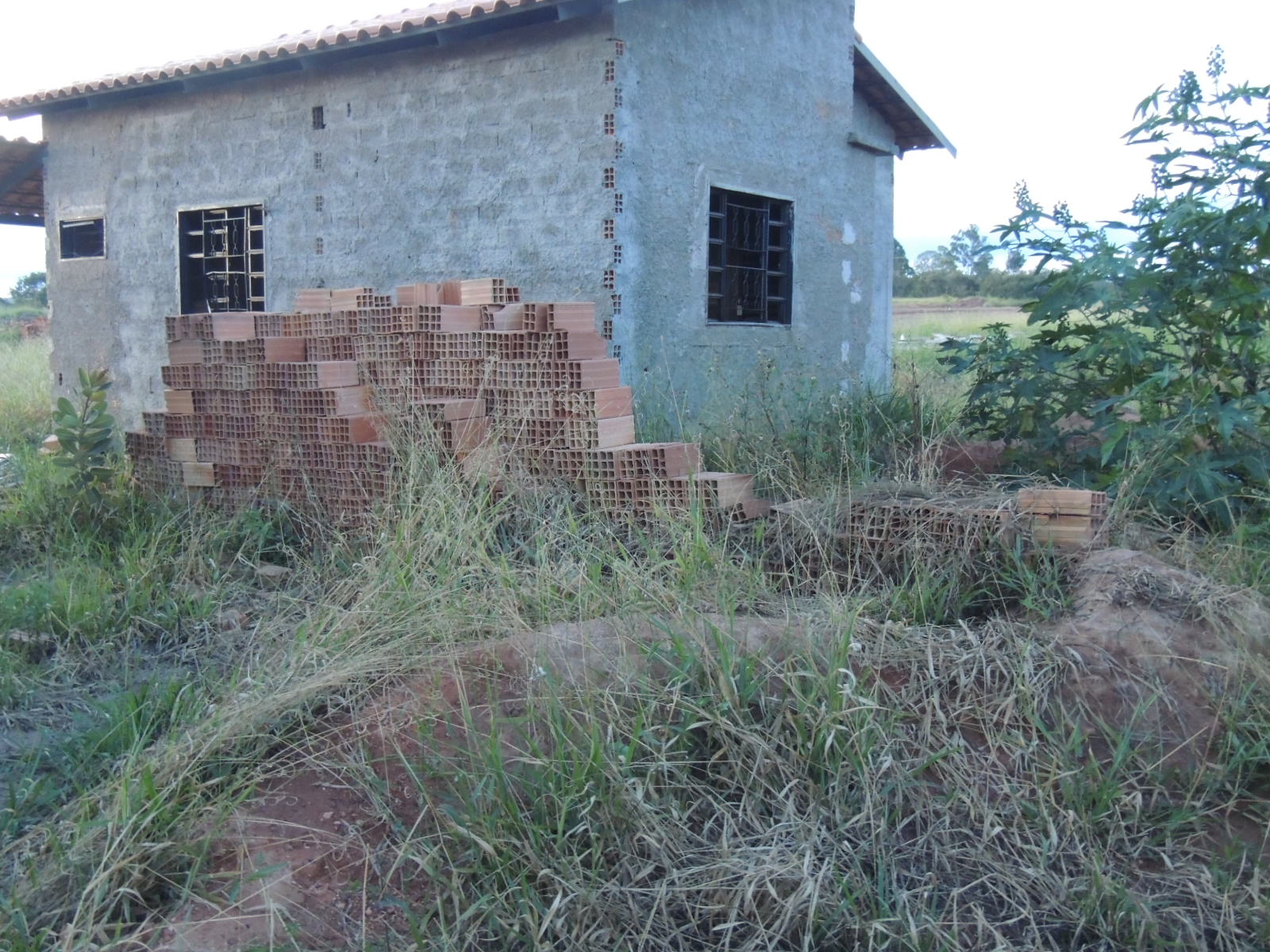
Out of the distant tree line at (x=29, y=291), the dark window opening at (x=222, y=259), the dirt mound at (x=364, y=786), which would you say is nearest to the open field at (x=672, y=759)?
the dirt mound at (x=364, y=786)

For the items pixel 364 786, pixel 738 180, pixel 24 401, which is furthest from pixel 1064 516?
pixel 24 401

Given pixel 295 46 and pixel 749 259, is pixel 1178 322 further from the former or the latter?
pixel 295 46

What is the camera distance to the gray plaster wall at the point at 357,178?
25.1ft

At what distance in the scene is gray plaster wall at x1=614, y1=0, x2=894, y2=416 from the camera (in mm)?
7645

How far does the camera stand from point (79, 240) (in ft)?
35.6

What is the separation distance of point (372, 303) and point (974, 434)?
3.48 m

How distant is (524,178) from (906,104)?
4.83 m

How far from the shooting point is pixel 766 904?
8.80 ft

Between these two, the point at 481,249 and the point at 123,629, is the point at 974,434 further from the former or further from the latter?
the point at 123,629

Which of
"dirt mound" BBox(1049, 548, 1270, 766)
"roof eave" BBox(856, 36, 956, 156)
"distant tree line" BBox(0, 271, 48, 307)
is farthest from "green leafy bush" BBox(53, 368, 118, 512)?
"distant tree line" BBox(0, 271, 48, 307)

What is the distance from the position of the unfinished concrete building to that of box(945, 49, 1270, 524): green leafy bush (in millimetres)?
2845

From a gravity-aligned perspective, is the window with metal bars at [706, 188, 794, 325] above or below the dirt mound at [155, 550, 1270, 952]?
above

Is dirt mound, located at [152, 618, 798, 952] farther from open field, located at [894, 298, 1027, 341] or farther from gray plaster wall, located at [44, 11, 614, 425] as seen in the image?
open field, located at [894, 298, 1027, 341]

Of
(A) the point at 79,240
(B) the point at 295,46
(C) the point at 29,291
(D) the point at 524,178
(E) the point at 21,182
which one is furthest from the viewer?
(C) the point at 29,291
